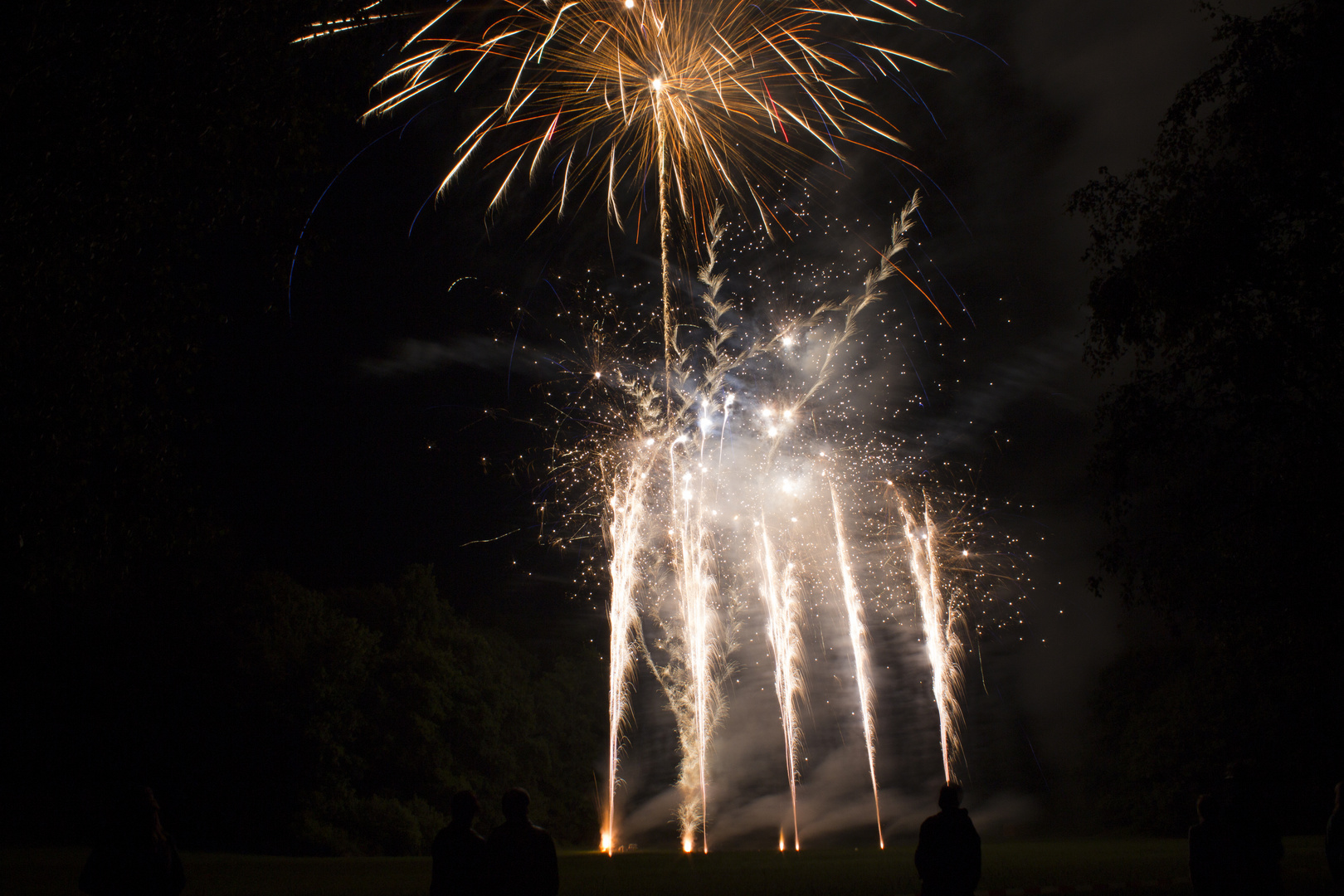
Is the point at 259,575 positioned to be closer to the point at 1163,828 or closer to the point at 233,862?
the point at 233,862

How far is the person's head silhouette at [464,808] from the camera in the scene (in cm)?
487

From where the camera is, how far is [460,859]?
478cm

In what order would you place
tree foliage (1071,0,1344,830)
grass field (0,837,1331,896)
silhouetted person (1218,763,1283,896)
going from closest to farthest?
silhouetted person (1218,763,1283,896) → tree foliage (1071,0,1344,830) → grass field (0,837,1331,896)

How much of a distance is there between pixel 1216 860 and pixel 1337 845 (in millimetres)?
1033

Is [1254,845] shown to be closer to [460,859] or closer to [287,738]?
[460,859]

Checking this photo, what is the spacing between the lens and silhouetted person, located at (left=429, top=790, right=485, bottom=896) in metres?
4.75

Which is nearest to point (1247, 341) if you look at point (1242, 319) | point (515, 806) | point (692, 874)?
point (1242, 319)

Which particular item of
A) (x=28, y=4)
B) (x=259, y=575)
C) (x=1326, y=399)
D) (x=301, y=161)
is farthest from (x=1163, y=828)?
(x=28, y=4)

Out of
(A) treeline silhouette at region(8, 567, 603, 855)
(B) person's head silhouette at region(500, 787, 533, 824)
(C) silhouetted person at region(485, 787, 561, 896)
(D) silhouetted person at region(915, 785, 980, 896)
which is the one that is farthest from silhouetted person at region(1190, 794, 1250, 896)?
(A) treeline silhouette at region(8, 567, 603, 855)

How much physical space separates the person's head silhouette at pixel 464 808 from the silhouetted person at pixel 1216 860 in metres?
4.42

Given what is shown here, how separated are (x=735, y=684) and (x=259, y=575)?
943 inches

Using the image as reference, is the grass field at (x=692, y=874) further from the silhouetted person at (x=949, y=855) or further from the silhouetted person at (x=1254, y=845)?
the silhouetted person at (x=949, y=855)

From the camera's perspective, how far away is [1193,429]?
10289mm

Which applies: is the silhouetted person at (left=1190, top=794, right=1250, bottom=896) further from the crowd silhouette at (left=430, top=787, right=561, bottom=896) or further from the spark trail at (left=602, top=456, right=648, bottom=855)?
the spark trail at (left=602, top=456, right=648, bottom=855)
